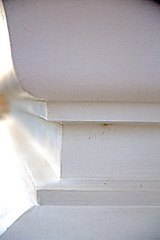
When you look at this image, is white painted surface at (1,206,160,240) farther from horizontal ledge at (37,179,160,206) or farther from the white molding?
the white molding

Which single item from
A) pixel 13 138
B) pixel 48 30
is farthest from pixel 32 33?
pixel 13 138

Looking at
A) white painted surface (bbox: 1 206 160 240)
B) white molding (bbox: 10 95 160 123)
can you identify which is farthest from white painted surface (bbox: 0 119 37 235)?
white molding (bbox: 10 95 160 123)

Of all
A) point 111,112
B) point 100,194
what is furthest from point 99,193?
point 111,112

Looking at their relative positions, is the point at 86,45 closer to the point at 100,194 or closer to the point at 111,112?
the point at 111,112

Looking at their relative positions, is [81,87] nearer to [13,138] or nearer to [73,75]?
[73,75]

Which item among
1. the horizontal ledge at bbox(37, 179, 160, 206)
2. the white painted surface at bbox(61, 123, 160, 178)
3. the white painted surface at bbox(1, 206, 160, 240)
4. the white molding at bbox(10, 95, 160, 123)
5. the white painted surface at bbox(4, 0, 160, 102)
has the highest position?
the white painted surface at bbox(4, 0, 160, 102)
